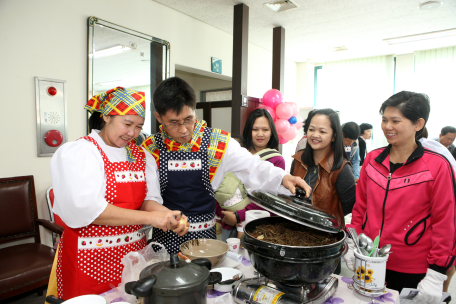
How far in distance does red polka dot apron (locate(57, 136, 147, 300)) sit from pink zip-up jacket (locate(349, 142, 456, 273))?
52.5 inches

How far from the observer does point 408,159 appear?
1.55 meters

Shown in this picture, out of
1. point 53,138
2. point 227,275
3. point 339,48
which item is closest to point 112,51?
point 53,138

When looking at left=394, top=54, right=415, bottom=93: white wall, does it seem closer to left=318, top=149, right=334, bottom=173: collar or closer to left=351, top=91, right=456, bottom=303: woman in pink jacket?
left=318, top=149, right=334, bottom=173: collar

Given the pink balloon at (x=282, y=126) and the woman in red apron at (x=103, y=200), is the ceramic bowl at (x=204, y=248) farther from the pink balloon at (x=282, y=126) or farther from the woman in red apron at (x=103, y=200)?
the pink balloon at (x=282, y=126)

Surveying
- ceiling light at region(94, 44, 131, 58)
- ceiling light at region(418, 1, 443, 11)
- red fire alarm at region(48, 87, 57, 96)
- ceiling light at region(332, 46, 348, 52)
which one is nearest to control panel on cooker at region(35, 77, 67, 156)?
red fire alarm at region(48, 87, 57, 96)

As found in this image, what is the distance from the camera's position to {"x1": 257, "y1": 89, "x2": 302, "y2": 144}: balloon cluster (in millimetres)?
4570

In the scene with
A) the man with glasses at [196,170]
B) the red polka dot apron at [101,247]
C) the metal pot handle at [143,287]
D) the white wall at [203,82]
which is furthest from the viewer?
the white wall at [203,82]

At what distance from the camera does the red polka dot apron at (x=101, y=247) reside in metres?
1.25

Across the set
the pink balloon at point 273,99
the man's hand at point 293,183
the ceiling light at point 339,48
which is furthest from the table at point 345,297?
the ceiling light at point 339,48

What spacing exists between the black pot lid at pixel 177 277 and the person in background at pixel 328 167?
126 centimetres

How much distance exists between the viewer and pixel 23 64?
8.75 feet

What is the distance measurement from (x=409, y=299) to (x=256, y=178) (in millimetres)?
915

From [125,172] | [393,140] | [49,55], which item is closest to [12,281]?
[125,172]

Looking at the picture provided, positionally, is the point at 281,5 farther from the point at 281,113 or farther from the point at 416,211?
the point at 416,211
